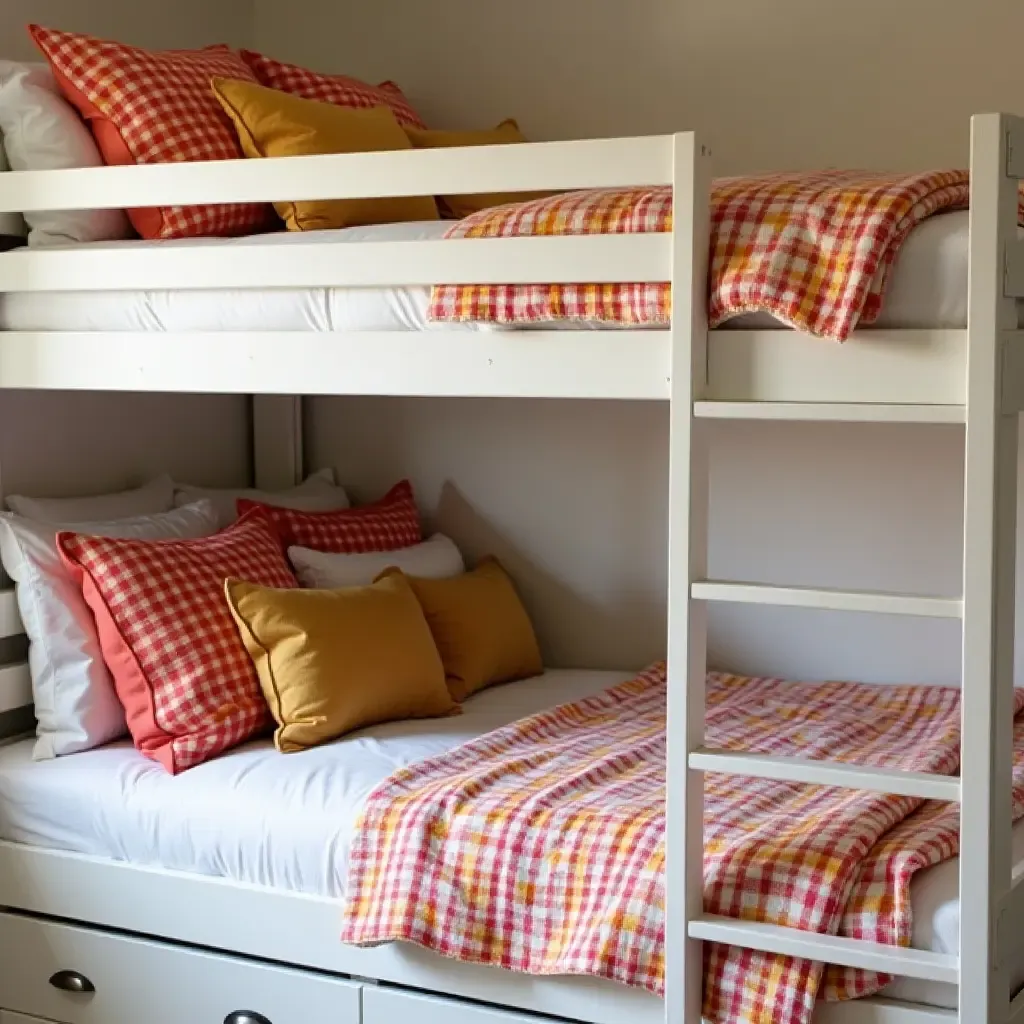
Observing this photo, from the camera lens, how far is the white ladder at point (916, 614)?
185 cm

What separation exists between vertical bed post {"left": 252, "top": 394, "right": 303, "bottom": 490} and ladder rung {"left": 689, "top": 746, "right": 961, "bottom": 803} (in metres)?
1.82

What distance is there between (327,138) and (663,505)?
1073mm

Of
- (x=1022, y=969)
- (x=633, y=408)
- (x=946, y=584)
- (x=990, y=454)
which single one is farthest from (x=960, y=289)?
(x=633, y=408)

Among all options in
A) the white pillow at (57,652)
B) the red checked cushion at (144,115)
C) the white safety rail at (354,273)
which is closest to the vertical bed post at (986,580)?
the white safety rail at (354,273)

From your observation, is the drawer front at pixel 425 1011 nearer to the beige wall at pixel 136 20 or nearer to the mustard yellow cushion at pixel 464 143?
the mustard yellow cushion at pixel 464 143

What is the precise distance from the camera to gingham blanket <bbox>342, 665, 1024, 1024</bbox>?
2.02 metres

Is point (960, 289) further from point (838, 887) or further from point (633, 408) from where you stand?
point (633, 408)

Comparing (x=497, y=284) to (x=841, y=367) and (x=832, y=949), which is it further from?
(x=832, y=949)

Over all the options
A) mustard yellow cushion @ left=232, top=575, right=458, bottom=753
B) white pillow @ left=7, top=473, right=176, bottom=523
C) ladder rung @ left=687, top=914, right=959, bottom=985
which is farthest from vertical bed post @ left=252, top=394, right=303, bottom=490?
ladder rung @ left=687, top=914, right=959, bottom=985

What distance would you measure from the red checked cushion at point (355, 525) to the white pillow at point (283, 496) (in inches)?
3.1

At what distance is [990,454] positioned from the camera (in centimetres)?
185

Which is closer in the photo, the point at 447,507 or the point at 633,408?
the point at 633,408

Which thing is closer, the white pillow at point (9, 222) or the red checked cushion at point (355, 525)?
the white pillow at point (9, 222)

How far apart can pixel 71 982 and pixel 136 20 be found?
1.98 metres
